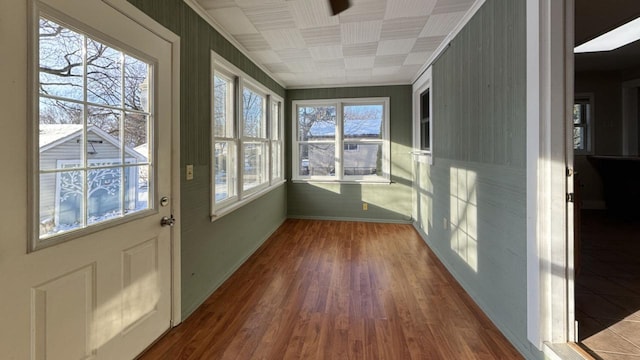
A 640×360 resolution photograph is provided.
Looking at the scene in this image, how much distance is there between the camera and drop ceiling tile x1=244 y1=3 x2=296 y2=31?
2.37 metres

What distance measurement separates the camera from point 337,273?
2975 millimetres

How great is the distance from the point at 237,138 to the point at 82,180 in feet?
6.15

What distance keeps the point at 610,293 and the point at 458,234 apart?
3.74 ft

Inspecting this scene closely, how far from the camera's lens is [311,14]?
97.8 inches

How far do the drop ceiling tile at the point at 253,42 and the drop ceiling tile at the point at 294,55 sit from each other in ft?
0.73

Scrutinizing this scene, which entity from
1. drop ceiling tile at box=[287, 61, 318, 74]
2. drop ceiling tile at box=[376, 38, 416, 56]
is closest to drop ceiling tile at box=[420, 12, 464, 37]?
drop ceiling tile at box=[376, 38, 416, 56]

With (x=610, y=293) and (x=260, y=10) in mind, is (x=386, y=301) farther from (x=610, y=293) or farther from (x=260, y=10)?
(x=260, y=10)

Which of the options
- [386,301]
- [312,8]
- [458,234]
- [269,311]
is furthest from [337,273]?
[312,8]

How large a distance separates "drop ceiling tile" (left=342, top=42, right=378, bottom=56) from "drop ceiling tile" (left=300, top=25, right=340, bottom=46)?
225 mm

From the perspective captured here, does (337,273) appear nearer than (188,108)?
No

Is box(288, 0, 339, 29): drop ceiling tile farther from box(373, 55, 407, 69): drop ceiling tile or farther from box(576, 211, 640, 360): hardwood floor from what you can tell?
box(576, 211, 640, 360): hardwood floor

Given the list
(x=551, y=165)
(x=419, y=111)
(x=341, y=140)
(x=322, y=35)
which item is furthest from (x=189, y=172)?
(x=419, y=111)

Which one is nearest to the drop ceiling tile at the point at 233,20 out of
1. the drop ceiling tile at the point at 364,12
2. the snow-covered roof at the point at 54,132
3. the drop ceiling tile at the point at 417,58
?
the drop ceiling tile at the point at 364,12

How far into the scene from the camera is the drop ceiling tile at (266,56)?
3.36 metres
